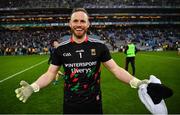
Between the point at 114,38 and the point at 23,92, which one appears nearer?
the point at 23,92

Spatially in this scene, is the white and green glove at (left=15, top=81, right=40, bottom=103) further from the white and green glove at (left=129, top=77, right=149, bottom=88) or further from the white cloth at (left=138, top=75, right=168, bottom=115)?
the white cloth at (left=138, top=75, right=168, bottom=115)

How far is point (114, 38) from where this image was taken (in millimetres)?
66500

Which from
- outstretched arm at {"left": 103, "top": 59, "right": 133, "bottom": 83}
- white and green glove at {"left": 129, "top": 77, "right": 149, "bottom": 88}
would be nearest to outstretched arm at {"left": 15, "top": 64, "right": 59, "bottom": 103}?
outstretched arm at {"left": 103, "top": 59, "right": 133, "bottom": 83}

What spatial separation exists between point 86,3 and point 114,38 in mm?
16111

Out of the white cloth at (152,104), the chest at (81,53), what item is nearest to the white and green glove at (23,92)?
the chest at (81,53)

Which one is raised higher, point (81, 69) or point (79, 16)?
point (79, 16)

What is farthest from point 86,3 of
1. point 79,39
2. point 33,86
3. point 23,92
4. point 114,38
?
point 23,92

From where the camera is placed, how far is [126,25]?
7819 centimetres

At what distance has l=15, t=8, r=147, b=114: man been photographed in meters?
3.83

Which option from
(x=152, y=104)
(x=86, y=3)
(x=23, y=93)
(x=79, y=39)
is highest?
(x=86, y=3)

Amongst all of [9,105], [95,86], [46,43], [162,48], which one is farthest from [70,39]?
[46,43]

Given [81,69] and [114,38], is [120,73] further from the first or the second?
[114,38]

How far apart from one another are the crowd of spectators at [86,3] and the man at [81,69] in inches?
2768

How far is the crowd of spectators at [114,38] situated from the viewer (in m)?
56.9
